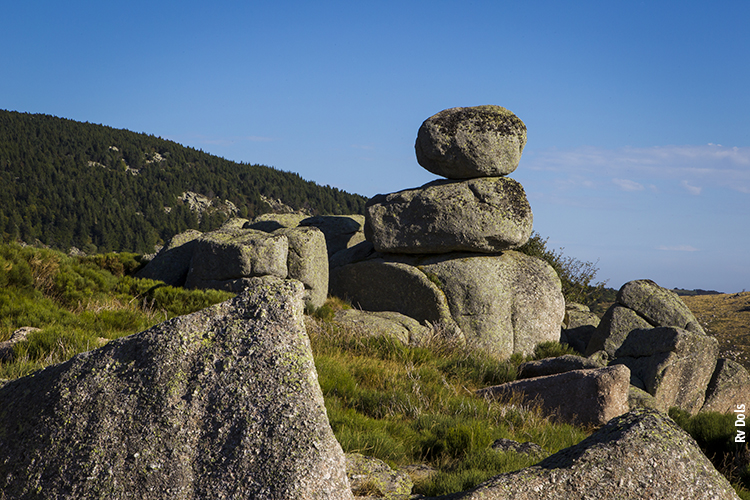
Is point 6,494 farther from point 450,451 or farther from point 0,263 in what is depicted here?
point 0,263

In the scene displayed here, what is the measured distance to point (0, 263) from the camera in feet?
39.3

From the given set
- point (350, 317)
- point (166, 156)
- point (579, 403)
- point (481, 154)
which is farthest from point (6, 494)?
point (166, 156)

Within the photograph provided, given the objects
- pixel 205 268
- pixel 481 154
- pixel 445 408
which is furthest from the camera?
pixel 481 154

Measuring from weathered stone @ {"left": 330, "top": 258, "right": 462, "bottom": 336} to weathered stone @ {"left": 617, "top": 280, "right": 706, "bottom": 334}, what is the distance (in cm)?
658

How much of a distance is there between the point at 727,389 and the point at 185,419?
48.4ft

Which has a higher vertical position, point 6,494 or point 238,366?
point 238,366

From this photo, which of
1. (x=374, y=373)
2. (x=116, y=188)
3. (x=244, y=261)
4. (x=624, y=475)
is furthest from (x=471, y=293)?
(x=116, y=188)

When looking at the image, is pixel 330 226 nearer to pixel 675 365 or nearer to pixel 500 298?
pixel 500 298

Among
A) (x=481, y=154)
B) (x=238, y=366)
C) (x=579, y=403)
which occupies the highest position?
(x=481, y=154)

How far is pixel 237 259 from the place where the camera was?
1460cm

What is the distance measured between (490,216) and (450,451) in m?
12.0

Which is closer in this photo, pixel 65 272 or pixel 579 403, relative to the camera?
pixel 579 403

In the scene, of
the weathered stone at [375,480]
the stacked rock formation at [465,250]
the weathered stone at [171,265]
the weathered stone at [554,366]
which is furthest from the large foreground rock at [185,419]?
the weathered stone at [171,265]

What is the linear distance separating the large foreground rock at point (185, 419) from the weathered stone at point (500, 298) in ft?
42.5
